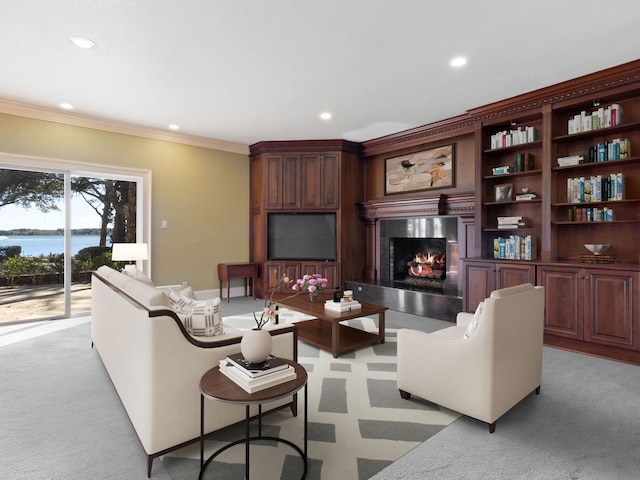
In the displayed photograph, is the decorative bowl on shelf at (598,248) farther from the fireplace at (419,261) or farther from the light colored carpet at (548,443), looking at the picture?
the fireplace at (419,261)

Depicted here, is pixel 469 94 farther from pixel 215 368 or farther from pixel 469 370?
pixel 215 368

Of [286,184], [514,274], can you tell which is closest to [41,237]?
[286,184]

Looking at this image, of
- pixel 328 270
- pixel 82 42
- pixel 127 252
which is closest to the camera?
pixel 82 42

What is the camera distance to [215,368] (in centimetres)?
179

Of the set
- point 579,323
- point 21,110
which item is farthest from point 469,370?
point 21,110

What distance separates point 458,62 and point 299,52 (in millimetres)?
1462

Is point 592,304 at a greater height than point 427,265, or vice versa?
point 427,265

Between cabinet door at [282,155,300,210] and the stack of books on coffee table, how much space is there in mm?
4450

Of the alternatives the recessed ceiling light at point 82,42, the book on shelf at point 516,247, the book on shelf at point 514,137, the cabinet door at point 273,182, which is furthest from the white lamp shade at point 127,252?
the book on shelf at point 514,137

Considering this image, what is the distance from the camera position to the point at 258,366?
1621 mm

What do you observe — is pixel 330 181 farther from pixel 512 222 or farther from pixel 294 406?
pixel 294 406

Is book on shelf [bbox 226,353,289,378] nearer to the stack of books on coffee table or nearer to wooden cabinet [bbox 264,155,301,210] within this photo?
the stack of books on coffee table

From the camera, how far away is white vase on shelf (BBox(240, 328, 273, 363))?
1619mm

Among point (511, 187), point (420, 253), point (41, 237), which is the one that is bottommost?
point (420, 253)
